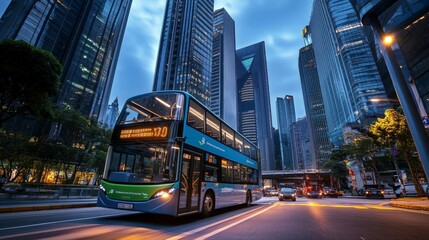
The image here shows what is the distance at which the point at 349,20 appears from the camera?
254 feet

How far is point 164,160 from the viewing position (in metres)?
6.32

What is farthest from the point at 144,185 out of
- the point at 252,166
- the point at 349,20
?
the point at 349,20

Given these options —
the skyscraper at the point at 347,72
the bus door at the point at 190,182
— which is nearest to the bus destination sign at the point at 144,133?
the bus door at the point at 190,182

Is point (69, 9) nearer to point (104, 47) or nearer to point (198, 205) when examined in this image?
point (104, 47)

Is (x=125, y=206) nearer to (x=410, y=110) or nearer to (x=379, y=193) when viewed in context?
(x=410, y=110)

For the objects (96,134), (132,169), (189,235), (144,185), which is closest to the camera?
(189,235)

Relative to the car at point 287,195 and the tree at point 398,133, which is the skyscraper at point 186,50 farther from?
the tree at point 398,133

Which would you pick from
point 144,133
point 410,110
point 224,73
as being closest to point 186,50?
point 224,73

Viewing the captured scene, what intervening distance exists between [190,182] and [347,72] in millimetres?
82618

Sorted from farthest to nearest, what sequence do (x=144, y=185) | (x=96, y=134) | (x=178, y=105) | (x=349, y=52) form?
(x=349, y=52) < (x=96, y=134) < (x=178, y=105) < (x=144, y=185)

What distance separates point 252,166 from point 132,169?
906cm

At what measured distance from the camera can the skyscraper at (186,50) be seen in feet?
321

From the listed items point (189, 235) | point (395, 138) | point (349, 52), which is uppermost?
point (349, 52)

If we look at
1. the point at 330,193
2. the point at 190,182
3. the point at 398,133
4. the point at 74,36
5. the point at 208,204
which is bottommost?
the point at 208,204
